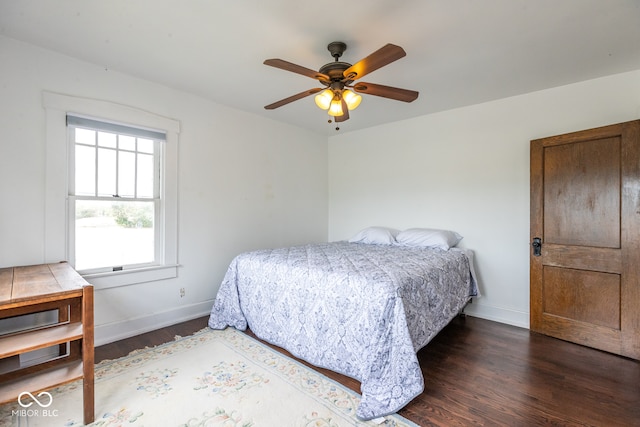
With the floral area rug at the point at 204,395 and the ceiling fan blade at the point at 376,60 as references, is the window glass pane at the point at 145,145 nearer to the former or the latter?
the floral area rug at the point at 204,395

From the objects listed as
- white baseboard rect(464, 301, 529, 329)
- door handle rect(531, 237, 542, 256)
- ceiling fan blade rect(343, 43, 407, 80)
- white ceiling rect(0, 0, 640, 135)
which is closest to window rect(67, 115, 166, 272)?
white ceiling rect(0, 0, 640, 135)

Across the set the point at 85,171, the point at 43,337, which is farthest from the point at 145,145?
the point at 43,337

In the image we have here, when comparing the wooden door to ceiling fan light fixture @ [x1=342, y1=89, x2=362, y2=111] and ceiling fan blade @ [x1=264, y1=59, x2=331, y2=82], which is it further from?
Result: ceiling fan blade @ [x1=264, y1=59, x2=331, y2=82]

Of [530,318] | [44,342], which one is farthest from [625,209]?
[44,342]

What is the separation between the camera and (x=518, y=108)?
3248 mm

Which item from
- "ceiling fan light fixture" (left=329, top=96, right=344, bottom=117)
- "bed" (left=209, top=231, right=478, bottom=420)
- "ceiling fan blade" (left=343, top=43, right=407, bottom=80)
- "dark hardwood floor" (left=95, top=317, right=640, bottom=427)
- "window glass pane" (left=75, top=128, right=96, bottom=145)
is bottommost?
"dark hardwood floor" (left=95, top=317, right=640, bottom=427)

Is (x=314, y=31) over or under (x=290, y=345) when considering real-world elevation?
over

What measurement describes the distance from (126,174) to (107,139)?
0.36m

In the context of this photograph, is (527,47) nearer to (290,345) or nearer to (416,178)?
(416,178)

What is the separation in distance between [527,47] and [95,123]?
3769mm

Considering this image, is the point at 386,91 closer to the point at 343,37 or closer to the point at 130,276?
the point at 343,37

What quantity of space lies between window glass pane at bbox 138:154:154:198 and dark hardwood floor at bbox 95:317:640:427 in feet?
4.76

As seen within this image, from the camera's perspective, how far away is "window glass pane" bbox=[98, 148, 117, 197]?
8.98 ft

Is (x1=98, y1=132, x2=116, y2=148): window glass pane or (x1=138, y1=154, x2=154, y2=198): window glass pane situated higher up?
(x1=98, y1=132, x2=116, y2=148): window glass pane
